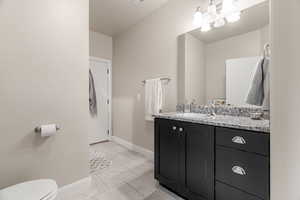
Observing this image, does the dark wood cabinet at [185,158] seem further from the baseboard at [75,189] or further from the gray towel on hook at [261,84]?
the baseboard at [75,189]

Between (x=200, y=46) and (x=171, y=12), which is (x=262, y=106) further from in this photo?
(x=171, y=12)

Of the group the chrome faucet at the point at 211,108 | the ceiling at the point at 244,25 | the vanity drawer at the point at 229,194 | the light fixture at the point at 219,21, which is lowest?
the vanity drawer at the point at 229,194

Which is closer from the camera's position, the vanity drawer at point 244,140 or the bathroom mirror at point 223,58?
the vanity drawer at point 244,140

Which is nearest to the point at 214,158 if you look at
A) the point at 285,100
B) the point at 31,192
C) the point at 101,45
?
the point at 285,100

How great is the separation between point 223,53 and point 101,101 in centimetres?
282

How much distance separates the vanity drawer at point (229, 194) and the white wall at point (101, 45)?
3.39 metres

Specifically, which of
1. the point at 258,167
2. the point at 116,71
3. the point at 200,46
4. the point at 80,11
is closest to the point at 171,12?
the point at 200,46

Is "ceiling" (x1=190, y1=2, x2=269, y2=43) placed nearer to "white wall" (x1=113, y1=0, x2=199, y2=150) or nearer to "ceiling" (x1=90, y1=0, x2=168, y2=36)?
"white wall" (x1=113, y1=0, x2=199, y2=150)

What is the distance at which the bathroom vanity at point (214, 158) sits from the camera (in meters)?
1.06

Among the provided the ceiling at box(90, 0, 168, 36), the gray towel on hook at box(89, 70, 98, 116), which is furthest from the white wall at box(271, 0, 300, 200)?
the gray towel on hook at box(89, 70, 98, 116)

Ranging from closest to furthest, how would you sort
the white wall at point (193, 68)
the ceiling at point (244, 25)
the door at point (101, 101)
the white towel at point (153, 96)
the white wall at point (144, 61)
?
the ceiling at point (244, 25) < the white wall at point (193, 68) < the white wall at point (144, 61) < the white towel at point (153, 96) < the door at point (101, 101)

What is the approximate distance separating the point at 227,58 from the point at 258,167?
1.34 metres

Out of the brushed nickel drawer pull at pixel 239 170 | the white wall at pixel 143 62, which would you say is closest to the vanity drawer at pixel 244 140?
the brushed nickel drawer pull at pixel 239 170

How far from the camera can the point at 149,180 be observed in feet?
6.49
